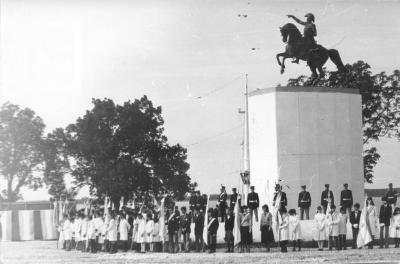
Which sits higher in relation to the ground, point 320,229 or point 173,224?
point 173,224

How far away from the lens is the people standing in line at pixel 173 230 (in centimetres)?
2506

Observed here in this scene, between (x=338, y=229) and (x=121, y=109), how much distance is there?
32471 millimetres

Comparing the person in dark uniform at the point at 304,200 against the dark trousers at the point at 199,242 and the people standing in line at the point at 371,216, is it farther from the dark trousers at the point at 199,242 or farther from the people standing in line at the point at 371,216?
the dark trousers at the point at 199,242

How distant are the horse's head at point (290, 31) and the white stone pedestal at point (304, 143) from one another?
2.17m

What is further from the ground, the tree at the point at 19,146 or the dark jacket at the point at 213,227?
the tree at the point at 19,146

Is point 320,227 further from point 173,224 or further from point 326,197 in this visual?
point 173,224

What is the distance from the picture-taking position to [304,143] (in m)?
29.3

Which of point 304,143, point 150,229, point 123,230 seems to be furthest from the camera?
point 304,143

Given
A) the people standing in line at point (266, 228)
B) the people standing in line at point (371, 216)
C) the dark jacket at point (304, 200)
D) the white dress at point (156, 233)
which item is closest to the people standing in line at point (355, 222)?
the people standing in line at point (371, 216)

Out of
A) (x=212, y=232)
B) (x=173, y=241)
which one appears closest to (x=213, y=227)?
(x=212, y=232)

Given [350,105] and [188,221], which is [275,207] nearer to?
[188,221]

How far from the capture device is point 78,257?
24.1m

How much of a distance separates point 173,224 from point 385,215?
23.7 feet

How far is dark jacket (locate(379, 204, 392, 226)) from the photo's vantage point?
24953 millimetres
